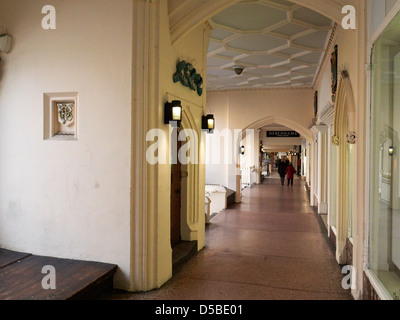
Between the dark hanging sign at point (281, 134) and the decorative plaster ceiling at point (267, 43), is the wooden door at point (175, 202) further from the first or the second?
the dark hanging sign at point (281, 134)

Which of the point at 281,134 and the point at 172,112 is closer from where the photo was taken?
the point at 172,112

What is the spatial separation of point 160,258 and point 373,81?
308 cm

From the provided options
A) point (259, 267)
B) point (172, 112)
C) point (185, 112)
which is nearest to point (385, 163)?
point (172, 112)

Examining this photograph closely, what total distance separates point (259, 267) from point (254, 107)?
7589mm

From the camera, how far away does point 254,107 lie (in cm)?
1157

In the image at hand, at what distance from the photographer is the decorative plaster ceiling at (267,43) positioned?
562cm

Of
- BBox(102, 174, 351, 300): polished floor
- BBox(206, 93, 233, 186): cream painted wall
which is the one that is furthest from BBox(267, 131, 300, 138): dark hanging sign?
BBox(102, 174, 351, 300): polished floor

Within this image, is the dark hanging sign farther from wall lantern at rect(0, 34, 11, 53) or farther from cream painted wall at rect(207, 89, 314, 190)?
wall lantern at rect(0, 34, 11, 53)

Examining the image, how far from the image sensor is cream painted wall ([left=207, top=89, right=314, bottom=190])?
36.8 ft

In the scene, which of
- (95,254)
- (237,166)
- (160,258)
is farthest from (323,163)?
(95,254)

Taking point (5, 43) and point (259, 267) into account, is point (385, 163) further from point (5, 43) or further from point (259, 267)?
point (5, 43)

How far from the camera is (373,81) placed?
326 centimetres

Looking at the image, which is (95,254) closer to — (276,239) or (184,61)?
(184,61)

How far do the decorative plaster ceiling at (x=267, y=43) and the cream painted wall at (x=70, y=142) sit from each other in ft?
8.58
